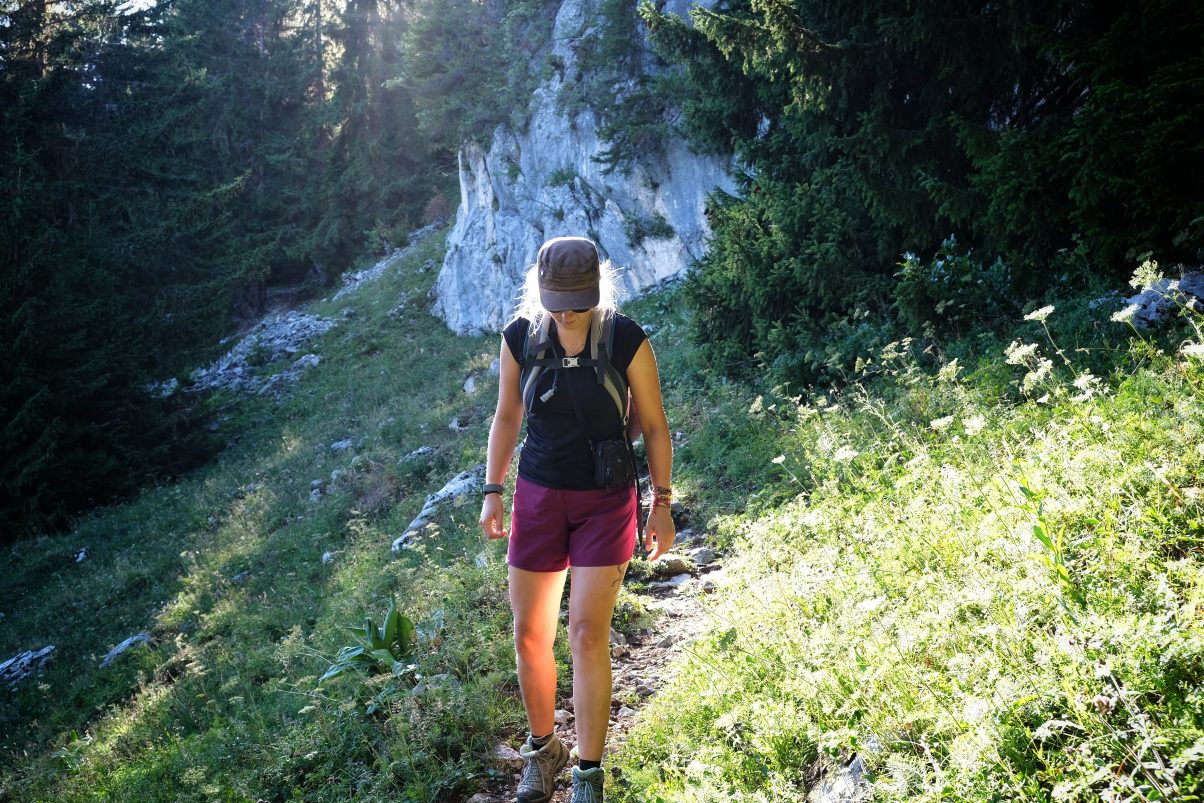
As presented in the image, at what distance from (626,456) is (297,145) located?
3670cm

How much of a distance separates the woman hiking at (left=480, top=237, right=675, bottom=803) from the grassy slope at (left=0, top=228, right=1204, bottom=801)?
61 centimetres

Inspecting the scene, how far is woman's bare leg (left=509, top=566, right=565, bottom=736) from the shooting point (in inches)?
135

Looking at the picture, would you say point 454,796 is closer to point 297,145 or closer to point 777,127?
point 777,127

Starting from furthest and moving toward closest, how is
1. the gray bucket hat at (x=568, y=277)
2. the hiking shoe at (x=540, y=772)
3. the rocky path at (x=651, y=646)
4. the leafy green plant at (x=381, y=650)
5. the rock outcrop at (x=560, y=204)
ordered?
the rock outcrop at (x=560, y=204)
the leafy green plant at (x=381, y=650)
the rocky path at (x=651, y=646)
the hiking shoe at (x=540, y=772)
the gray bucket hat at (x=568, y=277)

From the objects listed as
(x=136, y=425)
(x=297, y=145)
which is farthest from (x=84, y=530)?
(x=297, y=145)

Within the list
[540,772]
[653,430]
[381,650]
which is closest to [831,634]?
[653,430]

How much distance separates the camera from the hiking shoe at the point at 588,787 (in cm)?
327

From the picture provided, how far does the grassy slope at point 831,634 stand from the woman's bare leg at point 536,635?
480 mm

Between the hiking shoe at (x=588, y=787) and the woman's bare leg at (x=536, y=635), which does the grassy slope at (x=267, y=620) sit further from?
the hiking shoe at (x=588, y=787)

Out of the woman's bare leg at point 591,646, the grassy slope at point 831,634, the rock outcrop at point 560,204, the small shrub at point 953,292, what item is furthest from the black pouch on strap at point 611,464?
the rock outcrop at point 560,204

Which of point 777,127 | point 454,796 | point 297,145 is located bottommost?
point 454,796

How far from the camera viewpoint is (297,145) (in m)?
35.0

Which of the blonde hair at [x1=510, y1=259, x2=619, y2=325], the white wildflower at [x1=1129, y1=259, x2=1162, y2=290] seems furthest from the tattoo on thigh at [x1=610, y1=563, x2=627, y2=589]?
the white wildflower at [x1=1129, y1=259, x2=1162, y2=290]

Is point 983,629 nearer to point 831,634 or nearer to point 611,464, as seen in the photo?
point 831,634
